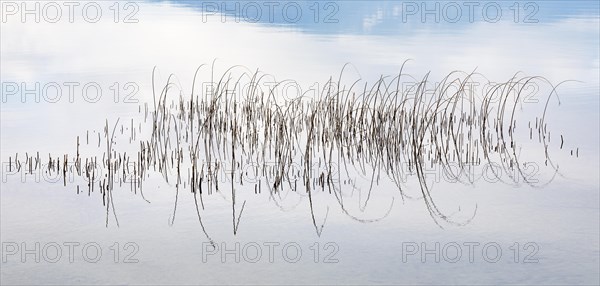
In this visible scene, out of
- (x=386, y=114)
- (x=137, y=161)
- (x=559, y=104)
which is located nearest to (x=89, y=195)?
(x=137, y=161)

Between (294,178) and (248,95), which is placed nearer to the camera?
(294,178)

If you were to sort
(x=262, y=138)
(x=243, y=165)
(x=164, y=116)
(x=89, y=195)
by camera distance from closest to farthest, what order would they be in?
(x=89, y=195), (x=243, y=165), (x=262, y=138), (x=164, y=116)

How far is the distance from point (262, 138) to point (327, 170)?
1.00 meters

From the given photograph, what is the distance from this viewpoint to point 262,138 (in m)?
8.54

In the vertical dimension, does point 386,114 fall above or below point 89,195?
above

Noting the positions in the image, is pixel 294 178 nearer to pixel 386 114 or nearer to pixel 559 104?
pixel 386 114

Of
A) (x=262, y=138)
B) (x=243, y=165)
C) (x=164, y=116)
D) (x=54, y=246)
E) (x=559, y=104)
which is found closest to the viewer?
(x=54, y=246)

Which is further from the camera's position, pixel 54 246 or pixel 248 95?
pixel 248 95

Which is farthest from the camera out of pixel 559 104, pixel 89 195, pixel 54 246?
pixel 559 104

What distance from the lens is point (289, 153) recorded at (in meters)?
8.12

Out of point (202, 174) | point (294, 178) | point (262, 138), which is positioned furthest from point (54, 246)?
point (262, 138)

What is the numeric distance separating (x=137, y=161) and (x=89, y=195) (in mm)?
819

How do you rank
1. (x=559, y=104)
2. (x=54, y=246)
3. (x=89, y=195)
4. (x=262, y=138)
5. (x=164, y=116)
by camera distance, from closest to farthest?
1. (x=54, y=246)
2. (x=89, y=195)
3. (x=262, y=138)
4. (x=164, y=116)
5. (x=559, y=104)

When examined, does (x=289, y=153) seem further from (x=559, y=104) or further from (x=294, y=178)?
(x=559, y=104)
